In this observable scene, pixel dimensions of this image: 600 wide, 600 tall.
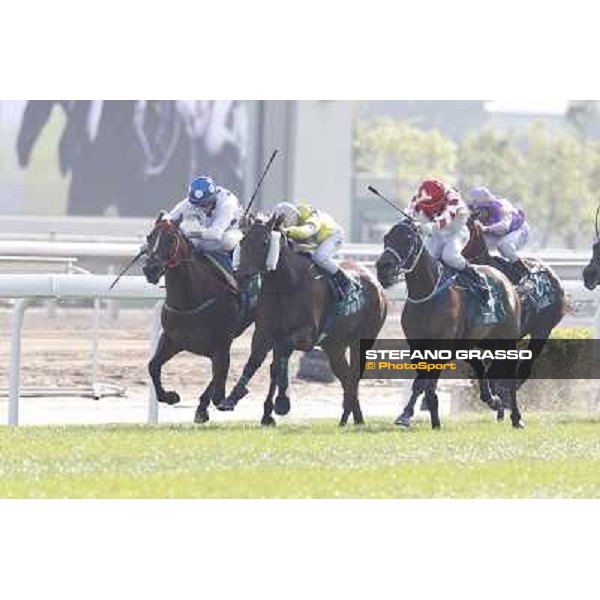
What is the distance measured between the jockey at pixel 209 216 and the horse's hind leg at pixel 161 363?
1.95 feet

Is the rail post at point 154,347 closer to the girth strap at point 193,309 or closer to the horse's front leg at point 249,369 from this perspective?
the girth strap at point 193,309

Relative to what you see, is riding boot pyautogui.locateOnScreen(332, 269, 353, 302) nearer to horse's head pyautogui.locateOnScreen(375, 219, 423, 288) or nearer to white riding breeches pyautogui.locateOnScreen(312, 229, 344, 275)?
white riding breeches pyautogui.locateOnScreen(312, 229, 344, 275)

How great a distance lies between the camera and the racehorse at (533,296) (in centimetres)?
1433

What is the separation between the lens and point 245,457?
10961mm

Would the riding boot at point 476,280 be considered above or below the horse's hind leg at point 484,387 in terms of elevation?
above

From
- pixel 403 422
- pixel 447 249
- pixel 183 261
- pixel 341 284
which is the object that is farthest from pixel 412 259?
pixel 183 261

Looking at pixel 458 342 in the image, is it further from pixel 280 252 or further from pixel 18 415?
pixel 18 415

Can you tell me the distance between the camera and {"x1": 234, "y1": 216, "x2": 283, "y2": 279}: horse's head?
12836mm

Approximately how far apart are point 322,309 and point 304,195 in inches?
913

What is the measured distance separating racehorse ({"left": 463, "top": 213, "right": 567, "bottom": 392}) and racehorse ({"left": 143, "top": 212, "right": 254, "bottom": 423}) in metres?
1.96

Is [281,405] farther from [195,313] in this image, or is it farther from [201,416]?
[195,313]

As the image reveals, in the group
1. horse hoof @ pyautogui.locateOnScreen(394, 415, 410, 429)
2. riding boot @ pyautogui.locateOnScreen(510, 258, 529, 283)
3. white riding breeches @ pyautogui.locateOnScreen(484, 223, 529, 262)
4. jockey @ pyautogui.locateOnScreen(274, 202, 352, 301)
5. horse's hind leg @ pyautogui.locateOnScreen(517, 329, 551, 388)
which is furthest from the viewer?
horse's hind leg @ pyautogui.locateOnScreen(517, 329, 551, 388)

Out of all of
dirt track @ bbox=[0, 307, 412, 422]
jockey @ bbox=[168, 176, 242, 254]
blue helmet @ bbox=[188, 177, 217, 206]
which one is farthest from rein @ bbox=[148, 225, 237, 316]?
dirt track @ bbox=[0, 307, 412, 422]

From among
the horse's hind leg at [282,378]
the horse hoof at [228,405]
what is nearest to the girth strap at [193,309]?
the horse's hind leg at [282,378]
